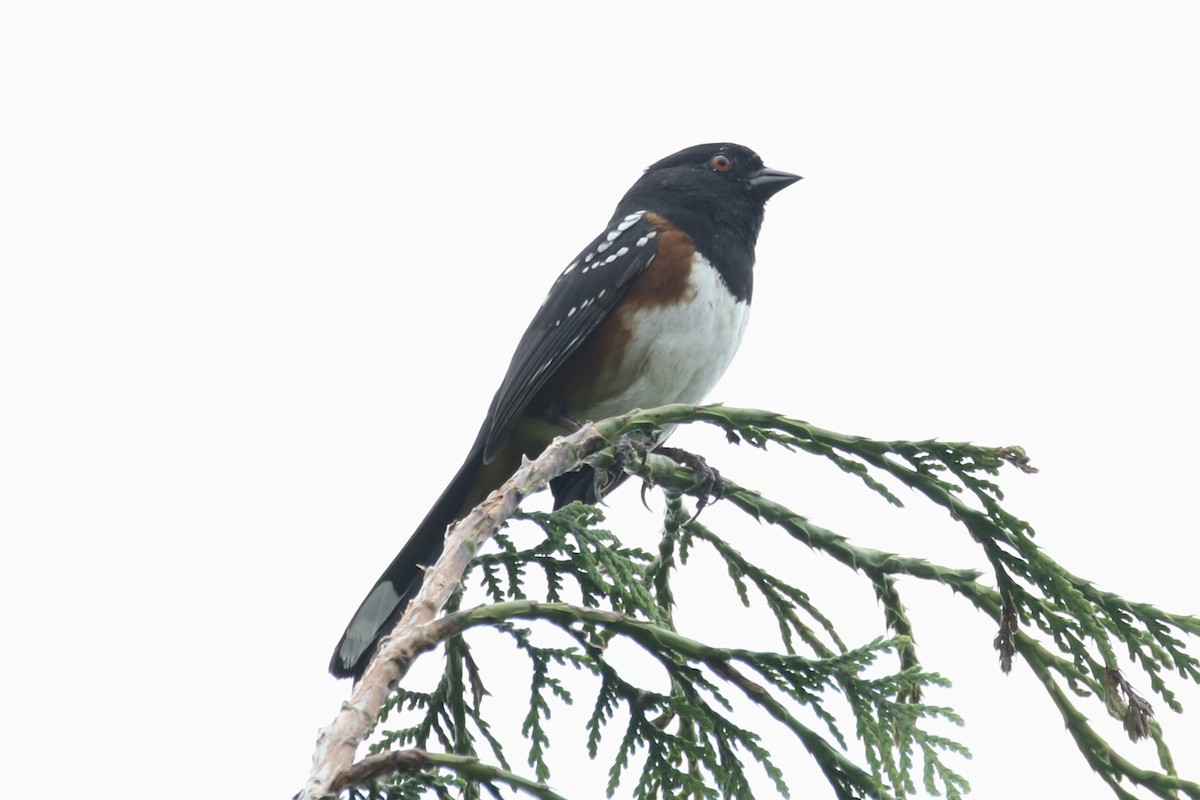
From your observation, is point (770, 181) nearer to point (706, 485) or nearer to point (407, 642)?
point (706, 485)

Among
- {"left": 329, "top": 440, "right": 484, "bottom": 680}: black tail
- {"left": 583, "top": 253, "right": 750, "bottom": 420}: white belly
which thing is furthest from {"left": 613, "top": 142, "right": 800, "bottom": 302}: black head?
{"left": 329, "top": 440, "right": 484, "bottom": 680}: black tail

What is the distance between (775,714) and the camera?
176cm

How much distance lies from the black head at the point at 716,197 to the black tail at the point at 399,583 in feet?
3.37

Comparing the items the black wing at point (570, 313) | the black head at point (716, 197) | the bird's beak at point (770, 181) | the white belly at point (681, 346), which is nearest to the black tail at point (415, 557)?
the black wing at point (570, 313)

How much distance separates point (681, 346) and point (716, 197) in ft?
2.88

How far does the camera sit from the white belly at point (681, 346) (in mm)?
3977

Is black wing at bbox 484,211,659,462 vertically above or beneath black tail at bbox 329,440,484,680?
above

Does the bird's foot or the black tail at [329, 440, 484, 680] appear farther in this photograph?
the black tail at [329, 440, 484, 680]

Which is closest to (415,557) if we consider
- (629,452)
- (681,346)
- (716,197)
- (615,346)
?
(615,346)

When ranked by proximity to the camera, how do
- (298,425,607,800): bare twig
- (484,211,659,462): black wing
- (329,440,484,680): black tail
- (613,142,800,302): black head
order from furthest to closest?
(613,142,800,302): black head
(484,211,659,462): black wing
(329,440,484,680): black tail
(298,425,607,800): bare twig

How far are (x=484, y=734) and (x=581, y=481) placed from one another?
5.80ft

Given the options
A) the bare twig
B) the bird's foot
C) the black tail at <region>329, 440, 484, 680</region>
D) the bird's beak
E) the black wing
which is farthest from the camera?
the bird's beak

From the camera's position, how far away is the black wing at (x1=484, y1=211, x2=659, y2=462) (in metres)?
3.96

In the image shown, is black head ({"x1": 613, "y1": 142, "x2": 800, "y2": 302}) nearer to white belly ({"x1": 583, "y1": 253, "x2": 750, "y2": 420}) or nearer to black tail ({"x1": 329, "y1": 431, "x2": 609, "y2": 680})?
A: white belly ({"x1": 583, "y1": 253, "x2": 750, "y2": 420})
